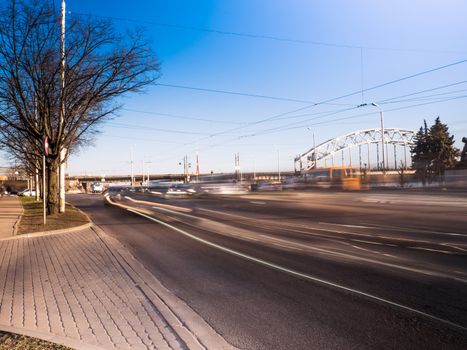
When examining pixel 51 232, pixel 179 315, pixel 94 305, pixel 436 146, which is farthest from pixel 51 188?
pixel 436 146

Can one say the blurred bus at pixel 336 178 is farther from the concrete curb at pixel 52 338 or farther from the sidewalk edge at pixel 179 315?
the concrete curb at pixel 52 338

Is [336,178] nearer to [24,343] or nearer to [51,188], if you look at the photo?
[51,188]

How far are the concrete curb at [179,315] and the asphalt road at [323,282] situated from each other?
143 millimetres

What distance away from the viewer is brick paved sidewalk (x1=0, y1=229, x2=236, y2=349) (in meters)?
4.25

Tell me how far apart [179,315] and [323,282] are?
8.36ft

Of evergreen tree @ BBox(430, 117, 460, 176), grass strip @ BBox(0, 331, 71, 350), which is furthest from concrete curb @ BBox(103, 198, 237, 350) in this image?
evergreen tree @ BBox(430, 117, 460, 176)

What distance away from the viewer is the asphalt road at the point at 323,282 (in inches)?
169

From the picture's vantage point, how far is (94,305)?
210 inches

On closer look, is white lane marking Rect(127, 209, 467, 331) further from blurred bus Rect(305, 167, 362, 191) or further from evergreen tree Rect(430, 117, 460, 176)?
evergreen tree Rect(430, 117, 460, 176)

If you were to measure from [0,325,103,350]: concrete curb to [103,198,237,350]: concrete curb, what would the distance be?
3.32ft

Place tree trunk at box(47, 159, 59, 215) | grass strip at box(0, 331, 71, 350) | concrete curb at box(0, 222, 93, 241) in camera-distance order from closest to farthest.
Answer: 1. grass strip at box(0, 331, 71, 350)
2. concrete curb at box(0, 222, 93, 241)
3. tree trunk at box(47, 159, 59, 215)

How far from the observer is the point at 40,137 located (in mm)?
17062

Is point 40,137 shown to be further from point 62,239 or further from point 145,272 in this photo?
point 145,272

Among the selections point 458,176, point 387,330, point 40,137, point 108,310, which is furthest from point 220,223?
point 458,176
